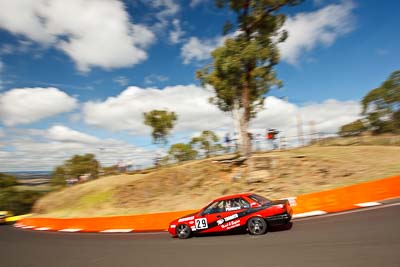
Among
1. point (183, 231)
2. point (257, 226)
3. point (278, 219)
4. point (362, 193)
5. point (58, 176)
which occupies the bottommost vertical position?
point (183, 231)

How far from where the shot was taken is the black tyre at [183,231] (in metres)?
10.6

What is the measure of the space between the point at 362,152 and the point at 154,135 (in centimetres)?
2122

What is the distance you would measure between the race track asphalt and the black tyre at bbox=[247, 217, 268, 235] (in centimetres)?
24

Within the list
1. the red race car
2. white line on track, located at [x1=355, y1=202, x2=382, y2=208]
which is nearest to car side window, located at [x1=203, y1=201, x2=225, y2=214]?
the red race car

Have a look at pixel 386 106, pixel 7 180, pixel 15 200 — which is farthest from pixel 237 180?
pixel 7 180

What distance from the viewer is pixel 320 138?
32.1m

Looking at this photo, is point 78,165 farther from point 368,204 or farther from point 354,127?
point 368,204

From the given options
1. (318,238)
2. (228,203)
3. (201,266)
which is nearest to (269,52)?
(228,203)

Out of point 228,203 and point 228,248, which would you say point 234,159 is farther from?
point 228,248

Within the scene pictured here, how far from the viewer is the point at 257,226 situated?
9133 millimetres

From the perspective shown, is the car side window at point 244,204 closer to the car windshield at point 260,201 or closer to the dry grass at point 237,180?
the car windshield at point 260,201

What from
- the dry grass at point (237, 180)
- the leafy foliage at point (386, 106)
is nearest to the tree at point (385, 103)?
the leafy foliage at point (386, 106)

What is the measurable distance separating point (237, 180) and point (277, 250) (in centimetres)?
1532

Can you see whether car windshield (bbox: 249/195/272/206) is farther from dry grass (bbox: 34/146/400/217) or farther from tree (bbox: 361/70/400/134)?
tree (bbox: 361/70/400/134)
